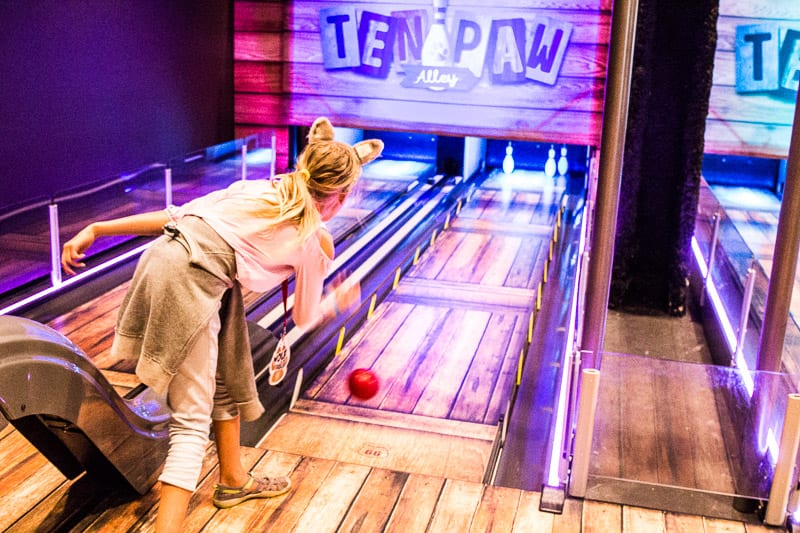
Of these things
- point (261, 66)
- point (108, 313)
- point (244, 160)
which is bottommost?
point (108, 313)

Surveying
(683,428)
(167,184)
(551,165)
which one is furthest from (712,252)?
(551,165)

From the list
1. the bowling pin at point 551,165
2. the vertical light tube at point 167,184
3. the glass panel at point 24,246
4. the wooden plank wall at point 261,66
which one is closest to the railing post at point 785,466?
the glass panel at point 24,246

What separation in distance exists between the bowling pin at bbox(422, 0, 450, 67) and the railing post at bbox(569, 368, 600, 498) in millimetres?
6216

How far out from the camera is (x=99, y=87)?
20.9 feet

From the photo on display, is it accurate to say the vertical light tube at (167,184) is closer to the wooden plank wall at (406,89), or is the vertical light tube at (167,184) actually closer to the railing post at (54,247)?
the railing post at (54,247)

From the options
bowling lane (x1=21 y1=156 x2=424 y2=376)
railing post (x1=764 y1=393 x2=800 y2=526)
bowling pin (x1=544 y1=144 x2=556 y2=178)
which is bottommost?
bowling lane (x1=21 y1=156 x2=424 y2=376)

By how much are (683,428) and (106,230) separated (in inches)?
69.0

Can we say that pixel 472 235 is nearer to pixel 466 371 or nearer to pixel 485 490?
pixel 466 371

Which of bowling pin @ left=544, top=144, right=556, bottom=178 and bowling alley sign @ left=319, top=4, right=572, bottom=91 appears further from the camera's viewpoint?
bowling pin @ left=544, top=144, right=556, bottom=178

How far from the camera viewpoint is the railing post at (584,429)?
260cm

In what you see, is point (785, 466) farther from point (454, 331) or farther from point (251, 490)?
point (454, 331)

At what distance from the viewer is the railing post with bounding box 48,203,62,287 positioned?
4562 mm

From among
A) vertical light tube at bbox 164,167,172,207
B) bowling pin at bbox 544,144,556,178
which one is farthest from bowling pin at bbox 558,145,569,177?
vertical light tube at bbox 164,167,172,207

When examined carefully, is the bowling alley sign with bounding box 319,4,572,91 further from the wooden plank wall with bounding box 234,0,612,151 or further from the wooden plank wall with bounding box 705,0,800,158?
the wooden plank wall with bounding box 705,0,800,158
